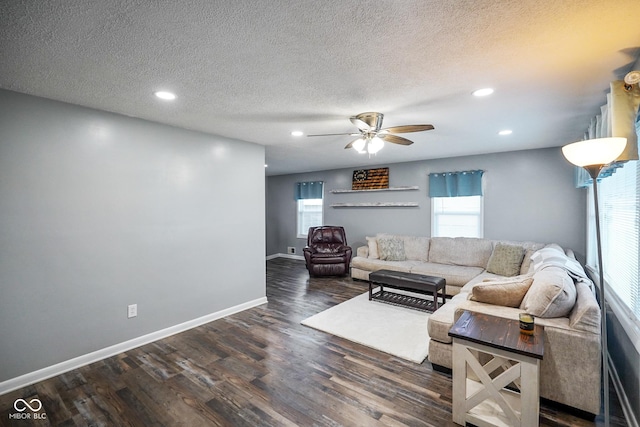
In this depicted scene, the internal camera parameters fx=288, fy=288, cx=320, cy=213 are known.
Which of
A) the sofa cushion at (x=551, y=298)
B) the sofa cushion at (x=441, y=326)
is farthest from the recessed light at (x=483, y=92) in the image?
the sofa cushion at (x=441, y=326)

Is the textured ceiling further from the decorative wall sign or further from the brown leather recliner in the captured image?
the brown leather recliner

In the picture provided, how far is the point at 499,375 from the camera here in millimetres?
1851

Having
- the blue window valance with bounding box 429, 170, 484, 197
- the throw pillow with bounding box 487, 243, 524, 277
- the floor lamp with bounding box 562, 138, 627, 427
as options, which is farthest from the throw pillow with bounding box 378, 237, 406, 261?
the floor lamp with bounding box 562, 138, 627, 427

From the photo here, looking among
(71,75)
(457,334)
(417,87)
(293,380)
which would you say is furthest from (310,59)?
(293,380)

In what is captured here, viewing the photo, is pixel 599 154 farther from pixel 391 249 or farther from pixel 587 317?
pixel 391 249

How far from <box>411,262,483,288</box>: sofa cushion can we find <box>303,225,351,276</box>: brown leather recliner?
154cm

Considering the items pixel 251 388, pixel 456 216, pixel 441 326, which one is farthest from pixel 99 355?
pixel 456 216

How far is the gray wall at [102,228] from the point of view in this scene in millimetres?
2375

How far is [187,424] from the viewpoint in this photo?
1.93m

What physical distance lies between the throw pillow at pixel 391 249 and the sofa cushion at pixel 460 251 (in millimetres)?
551

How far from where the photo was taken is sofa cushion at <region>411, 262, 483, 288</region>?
450 cm

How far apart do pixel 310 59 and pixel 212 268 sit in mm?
2908

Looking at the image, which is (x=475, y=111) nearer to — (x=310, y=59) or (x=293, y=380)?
(x=310, y=59)

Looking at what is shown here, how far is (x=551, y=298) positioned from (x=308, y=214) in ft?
20.2
